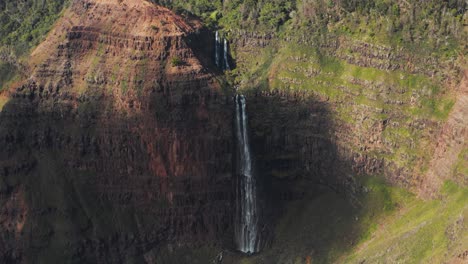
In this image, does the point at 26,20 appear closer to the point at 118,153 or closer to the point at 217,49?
the point at 217,49

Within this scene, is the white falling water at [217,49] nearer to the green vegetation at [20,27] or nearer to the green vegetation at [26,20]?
the green vegetation at [20,27]

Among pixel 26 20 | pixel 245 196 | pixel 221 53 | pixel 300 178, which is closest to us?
Answer: pixel 245 196

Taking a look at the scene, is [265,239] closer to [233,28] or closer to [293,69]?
[293,69]

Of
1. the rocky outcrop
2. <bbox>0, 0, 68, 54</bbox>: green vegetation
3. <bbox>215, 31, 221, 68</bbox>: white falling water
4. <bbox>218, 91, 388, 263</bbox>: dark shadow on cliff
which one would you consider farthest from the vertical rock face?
the rocky outcrop

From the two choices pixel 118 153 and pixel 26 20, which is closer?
pixel 118 153

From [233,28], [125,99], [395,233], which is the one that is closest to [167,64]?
[125,99]

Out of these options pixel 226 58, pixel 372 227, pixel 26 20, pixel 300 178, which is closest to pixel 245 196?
pixel 300 178

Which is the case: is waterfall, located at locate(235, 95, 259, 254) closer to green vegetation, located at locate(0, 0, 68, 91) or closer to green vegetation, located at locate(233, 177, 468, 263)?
green vegetation, located at locate(233, 177, 468, 263)
